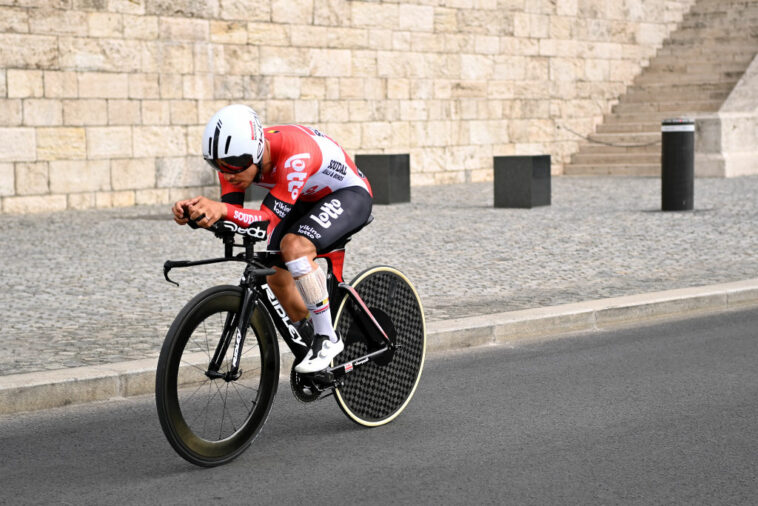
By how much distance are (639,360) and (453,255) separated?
443cm

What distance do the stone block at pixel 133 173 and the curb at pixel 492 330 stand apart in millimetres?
9776

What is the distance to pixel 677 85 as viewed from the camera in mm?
26125

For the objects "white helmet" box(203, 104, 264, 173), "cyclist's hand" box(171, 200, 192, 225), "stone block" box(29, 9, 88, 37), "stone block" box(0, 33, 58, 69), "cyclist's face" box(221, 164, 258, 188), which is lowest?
"cyclist's hand" box(171, 200, 192, 225)

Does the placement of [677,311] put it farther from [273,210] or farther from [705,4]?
[705,4]

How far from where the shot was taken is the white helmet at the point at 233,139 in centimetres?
471

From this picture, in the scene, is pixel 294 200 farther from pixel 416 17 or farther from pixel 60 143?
pixel 416 17

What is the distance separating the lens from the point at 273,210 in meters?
4.83

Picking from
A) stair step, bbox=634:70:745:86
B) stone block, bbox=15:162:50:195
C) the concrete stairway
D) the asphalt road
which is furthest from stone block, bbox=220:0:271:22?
the asphalt road

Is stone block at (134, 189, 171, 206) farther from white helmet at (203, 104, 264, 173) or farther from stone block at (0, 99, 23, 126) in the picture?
white helmet at (203, 104, 264, 173)

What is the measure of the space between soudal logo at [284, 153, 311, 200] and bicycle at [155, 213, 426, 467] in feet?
0.67

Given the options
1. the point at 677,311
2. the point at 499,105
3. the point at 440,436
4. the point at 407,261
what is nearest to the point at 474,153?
the point at 499,105

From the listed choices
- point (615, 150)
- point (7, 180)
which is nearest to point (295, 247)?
point (7, 180)

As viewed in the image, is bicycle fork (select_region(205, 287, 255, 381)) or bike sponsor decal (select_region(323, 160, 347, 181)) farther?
bike sponsor decal (select_region(323, 160, 347, 181))

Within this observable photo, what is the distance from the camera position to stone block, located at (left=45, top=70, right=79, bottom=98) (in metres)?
16.2
